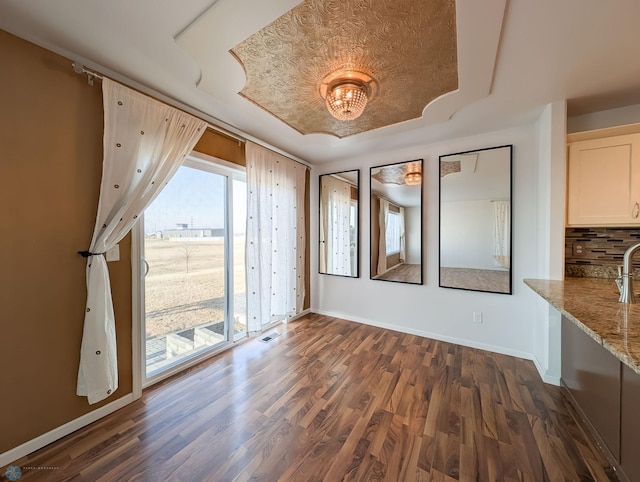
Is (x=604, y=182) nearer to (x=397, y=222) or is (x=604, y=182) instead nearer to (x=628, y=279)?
(x=628, y=279)

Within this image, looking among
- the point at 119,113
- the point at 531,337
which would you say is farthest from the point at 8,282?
the point at 531,337

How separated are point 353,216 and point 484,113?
1.93m

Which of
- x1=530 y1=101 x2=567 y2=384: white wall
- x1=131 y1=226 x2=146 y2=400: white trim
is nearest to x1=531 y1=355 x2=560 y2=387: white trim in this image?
x1=530 y1=101 x2=567 y2=384: white wall

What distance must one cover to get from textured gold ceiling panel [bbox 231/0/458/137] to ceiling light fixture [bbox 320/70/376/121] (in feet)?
0.18

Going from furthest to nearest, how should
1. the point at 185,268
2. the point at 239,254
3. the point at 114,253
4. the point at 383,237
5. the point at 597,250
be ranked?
1. the point at 383,237
2. the point at 239,254
3. the point at 185,268
4. the point at 597,250
5. the point at 114,253

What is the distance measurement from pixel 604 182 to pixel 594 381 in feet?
5.10

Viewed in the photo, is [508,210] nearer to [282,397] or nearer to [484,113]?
[484,113]

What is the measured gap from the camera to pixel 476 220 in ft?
8.89

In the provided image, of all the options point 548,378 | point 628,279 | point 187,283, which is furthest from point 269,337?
point 628,279

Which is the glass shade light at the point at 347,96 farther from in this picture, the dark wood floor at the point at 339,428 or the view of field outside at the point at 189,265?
the dark wood floor at the point at 339,428

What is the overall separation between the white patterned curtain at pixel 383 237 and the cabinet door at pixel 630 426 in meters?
2.29

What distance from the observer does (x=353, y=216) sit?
362 centimetres

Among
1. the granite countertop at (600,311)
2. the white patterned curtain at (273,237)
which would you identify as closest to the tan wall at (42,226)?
the white patterned curtain at (273,237)

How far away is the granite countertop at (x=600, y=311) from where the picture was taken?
919mm
